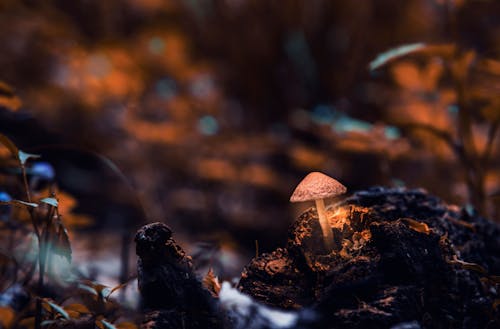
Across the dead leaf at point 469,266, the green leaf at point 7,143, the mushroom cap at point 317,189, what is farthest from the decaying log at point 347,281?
the green leaf at point 7,143

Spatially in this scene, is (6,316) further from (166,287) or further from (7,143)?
(7,143)

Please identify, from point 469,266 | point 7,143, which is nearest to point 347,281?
point 469,266

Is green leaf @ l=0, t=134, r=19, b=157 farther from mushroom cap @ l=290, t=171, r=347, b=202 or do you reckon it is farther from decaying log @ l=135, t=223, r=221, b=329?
mushroom cap @ l=290, t=171, r=347, b=202

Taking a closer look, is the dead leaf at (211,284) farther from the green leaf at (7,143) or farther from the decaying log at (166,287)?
the green leaf at (7,143)

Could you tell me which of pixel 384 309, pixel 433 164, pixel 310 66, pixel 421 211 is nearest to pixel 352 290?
pixel 384 309

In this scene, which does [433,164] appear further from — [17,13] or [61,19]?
[17,13]

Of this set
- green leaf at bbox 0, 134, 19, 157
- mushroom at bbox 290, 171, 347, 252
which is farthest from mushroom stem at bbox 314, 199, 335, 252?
green leaf at bbox 0, 134, 19, 157
